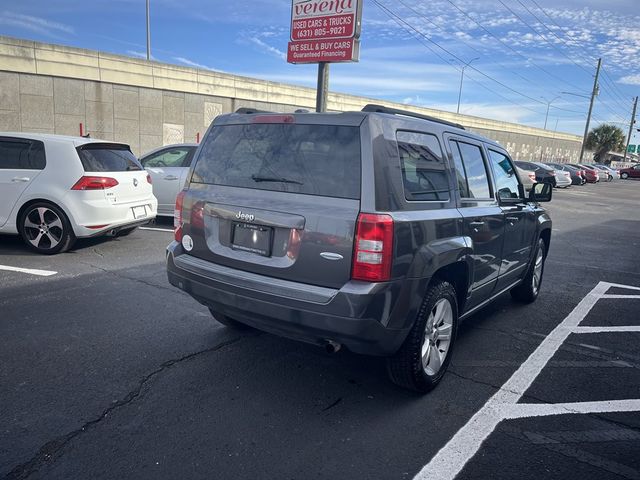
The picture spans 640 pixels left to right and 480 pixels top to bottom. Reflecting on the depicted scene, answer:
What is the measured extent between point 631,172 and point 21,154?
61907mm

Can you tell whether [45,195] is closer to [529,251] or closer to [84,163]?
[84,163]

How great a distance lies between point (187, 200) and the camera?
363 cm

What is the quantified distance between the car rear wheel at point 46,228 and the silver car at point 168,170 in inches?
104

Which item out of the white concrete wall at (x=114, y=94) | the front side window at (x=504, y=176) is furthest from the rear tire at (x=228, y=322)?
the white concrete wall at (x=114, y=94)

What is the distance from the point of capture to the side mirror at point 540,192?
17.4 ft

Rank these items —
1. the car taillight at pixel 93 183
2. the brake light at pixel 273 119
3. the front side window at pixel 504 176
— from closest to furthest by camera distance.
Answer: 1. the brake light at pixel 273 119
2. the front side window at pixel 504 176
3. the car taillight at pixel 93 183

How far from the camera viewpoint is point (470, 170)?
402 cm

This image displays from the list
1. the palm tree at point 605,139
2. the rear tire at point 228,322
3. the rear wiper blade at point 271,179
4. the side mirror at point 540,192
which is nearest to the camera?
the rear wiper blade at point 271,179

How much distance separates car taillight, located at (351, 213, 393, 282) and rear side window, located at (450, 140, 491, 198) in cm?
122

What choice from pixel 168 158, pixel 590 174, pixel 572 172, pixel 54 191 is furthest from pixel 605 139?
pixel 54 191

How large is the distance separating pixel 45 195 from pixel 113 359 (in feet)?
13.0

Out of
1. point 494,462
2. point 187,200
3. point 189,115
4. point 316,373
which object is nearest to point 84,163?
point 187,200

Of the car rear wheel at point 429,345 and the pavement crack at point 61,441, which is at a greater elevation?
the car rear wheel at point 429,345

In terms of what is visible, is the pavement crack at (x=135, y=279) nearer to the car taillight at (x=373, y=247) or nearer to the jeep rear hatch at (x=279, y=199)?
the jeep rear hatch at (x=279, y=199)
